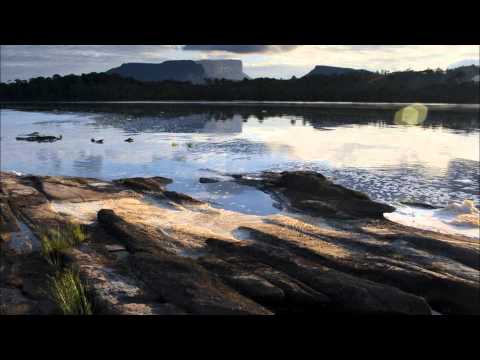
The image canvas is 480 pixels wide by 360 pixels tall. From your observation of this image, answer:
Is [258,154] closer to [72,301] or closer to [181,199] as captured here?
[181,199]

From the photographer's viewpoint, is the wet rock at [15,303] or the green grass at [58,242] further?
the green grass at [58,242]

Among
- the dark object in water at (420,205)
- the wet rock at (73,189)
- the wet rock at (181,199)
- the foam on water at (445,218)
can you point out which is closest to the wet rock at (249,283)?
the wet rock at (181,199)

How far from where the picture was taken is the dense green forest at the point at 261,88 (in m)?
128

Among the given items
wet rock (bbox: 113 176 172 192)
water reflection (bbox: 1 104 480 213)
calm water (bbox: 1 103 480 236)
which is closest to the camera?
wet rock (bbox: 113 176 172 192)

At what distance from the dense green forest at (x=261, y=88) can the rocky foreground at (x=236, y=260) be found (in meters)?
117

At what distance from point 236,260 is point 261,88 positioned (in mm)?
134366

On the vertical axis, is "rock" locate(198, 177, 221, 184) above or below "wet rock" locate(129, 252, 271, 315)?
below

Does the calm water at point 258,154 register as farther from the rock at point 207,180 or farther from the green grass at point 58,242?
the green grass at point 58,242

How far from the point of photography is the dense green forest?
12850 centimetres

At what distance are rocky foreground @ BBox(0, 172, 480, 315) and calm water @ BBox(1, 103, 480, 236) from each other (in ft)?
15.8

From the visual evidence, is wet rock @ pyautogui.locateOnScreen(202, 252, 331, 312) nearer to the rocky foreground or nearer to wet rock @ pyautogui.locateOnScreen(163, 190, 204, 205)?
the rocky foreground

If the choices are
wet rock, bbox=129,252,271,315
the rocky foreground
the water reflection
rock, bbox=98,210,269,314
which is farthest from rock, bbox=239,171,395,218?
wet rock, bbox=129,252,271,315

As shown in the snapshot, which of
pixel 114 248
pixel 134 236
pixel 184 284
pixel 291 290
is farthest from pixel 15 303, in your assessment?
pixel 291 290
